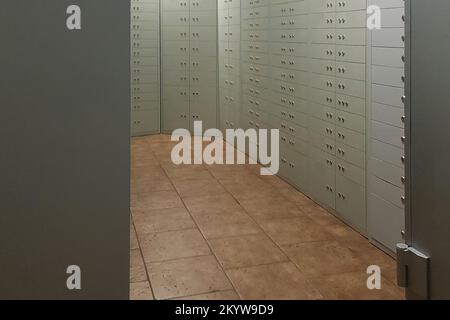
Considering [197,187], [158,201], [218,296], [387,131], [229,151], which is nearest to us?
[218,296]

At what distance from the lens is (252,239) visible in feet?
11.3

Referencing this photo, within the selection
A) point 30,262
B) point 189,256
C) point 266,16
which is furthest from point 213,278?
point 266,16

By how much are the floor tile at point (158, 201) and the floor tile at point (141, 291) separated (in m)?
1.44

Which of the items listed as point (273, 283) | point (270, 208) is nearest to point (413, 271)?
point (273, 283)

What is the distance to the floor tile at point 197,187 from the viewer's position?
457cm

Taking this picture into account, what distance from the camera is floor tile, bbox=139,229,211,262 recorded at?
10.4 ft

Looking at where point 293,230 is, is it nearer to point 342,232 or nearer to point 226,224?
point 342,232

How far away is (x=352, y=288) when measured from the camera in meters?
2.69

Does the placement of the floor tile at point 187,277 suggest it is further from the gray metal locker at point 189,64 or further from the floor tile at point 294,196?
the gray metal locker at point 189,64

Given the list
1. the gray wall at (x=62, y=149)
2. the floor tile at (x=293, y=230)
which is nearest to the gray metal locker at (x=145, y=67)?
the floor tile at (x=293, y=230)

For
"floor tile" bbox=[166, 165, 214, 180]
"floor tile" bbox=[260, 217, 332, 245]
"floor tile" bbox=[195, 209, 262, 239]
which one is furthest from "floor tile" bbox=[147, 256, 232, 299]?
→ "floor tile" bbox=[166, 165, 214, 180]

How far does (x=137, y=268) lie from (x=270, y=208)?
1506mm

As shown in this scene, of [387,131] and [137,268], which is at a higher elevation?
[387,131]

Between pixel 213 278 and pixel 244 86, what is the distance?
11.6 feet
